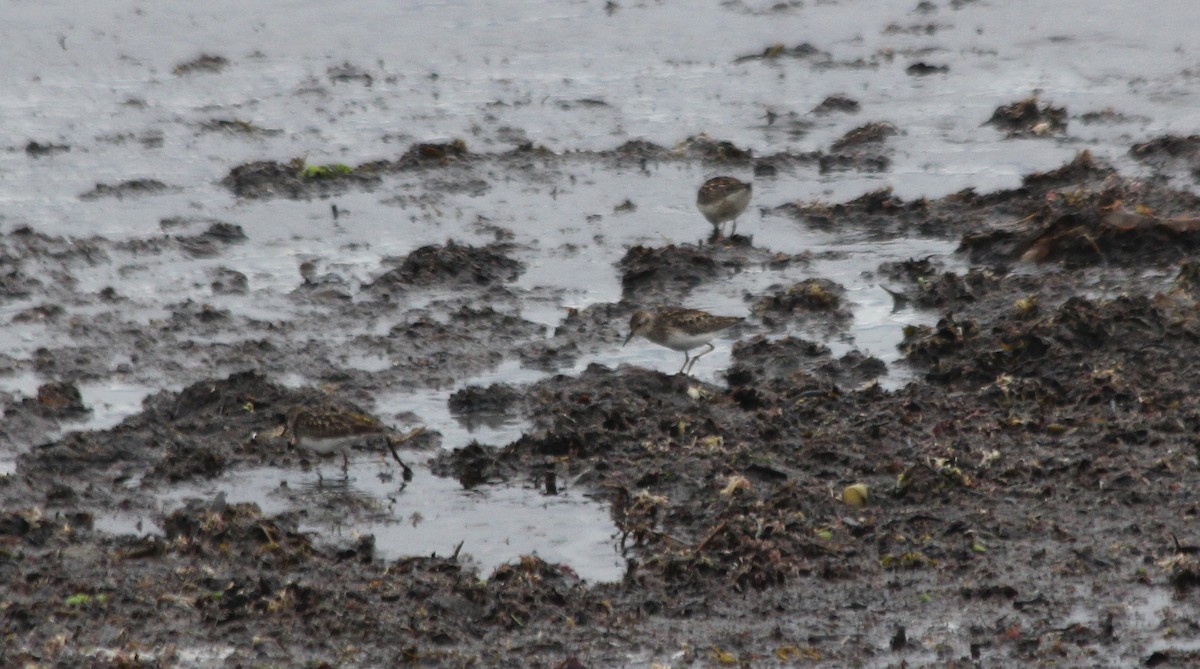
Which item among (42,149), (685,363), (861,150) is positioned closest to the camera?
(685,363)

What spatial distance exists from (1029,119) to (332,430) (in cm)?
996

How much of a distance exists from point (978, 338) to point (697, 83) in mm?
9538

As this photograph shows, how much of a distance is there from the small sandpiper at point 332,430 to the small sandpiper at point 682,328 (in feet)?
6.72

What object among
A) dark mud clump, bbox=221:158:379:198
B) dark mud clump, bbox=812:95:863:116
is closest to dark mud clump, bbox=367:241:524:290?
dark mud clump, bbox=221:158:379:198

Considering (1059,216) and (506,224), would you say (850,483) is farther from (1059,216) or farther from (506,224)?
(506,224)

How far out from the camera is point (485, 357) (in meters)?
11.4

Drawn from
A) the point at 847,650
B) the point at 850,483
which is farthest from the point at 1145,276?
the point at 847,650

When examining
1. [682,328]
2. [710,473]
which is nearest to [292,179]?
[682,328]

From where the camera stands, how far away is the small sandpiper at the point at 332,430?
30.9ft

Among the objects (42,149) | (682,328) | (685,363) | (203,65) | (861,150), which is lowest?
(685,363)

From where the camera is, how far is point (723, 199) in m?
13.7

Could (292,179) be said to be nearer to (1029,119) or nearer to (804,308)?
(804,308)

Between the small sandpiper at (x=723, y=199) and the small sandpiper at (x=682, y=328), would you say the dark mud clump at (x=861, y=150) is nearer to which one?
the small sandpiper at (x=723, y=199)

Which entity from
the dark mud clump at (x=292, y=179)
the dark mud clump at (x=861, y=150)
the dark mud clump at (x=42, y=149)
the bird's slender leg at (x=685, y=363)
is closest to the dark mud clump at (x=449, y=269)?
the bird's slender leg at (x=685, y=363)
